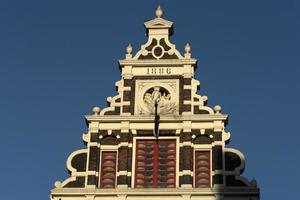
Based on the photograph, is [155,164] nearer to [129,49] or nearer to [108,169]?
[108,169]

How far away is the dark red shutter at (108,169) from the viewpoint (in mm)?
38938

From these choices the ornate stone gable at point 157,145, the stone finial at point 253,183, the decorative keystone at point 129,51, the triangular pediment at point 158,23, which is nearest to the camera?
the stone finial at point 253,183

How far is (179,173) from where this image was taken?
38812 millimetres

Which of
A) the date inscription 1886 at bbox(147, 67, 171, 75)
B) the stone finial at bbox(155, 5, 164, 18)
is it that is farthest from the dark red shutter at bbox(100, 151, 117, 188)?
the stone finial at bbox(155, 5, 164, 18)

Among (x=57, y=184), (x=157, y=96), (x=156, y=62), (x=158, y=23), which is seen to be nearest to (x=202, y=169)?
(x=157, y=96)

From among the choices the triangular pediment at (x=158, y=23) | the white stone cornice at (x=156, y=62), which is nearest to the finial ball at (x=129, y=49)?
the white stone cornice at (x=156, y=62)

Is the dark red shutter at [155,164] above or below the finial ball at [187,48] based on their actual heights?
below

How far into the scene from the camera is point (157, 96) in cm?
4109

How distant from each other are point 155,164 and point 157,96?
321cm

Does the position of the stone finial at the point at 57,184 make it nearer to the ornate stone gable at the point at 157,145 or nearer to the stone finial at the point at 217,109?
the ornate stone gable at the point at 157,145

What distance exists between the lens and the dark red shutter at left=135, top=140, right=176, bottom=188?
38.9 m

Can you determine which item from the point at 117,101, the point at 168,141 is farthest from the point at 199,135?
the point at 117,101

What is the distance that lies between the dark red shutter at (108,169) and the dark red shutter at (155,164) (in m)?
0.95

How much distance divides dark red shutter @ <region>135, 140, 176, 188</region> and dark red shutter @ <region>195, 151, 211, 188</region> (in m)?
0.94
